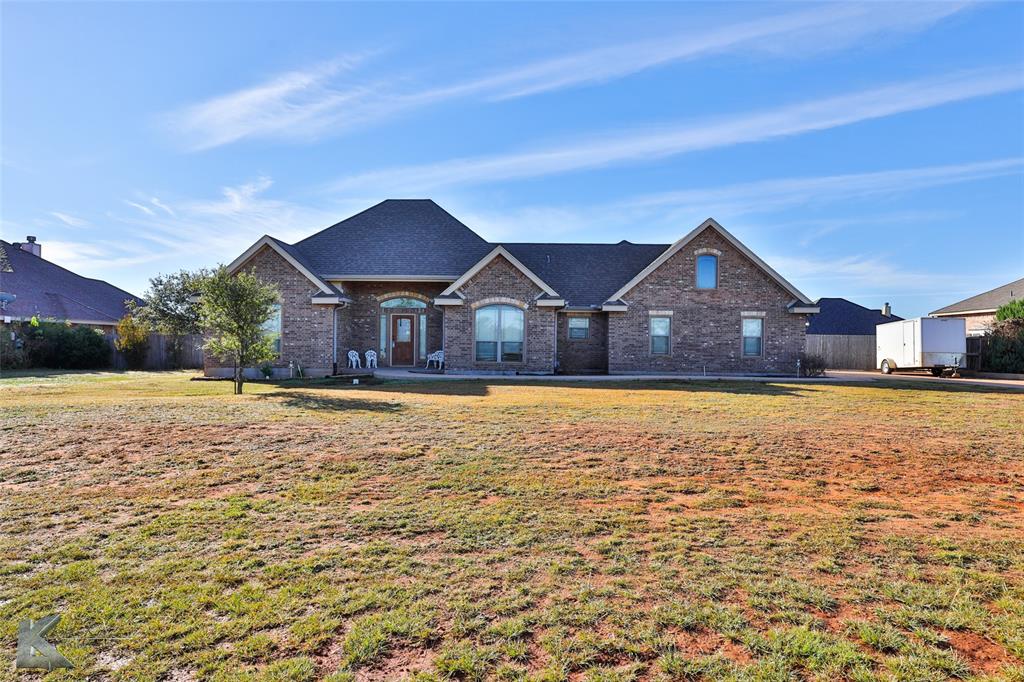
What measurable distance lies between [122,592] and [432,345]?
20336 millimetres

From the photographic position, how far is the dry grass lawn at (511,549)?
3.06 m

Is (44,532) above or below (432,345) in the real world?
below

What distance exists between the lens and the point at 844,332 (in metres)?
38.3

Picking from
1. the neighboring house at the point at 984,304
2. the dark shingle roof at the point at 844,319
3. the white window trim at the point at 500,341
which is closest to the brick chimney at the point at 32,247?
the white window trim at the point at 500,341

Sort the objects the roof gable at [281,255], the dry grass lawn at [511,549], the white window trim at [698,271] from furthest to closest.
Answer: the white window trim at [698,271]
the roof gable at [281,255]
the dry grass lawn at [511,549]

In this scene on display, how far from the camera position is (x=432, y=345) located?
24.0 m

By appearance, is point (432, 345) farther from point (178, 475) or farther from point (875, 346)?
point (875, 346)

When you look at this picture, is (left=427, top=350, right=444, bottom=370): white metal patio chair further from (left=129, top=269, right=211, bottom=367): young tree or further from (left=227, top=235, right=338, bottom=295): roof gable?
(left=129, top=269, right=211, bottom=367): young tree

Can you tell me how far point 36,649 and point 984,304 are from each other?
149 feet

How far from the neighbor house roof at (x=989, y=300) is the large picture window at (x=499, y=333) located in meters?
31.1

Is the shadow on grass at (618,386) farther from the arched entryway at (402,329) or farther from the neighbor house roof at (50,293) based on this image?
the neighbor house roof at (50,293)

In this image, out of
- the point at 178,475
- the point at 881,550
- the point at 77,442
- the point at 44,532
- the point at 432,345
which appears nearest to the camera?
the point at 881,550

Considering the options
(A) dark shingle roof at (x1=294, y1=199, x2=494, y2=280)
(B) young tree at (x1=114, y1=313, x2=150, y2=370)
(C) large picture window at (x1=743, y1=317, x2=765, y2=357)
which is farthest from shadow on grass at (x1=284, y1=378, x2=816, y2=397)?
(B) young tree at (x1=114, y1=313, x2=150, y2=370)

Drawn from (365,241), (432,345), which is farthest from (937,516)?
(365,241)
